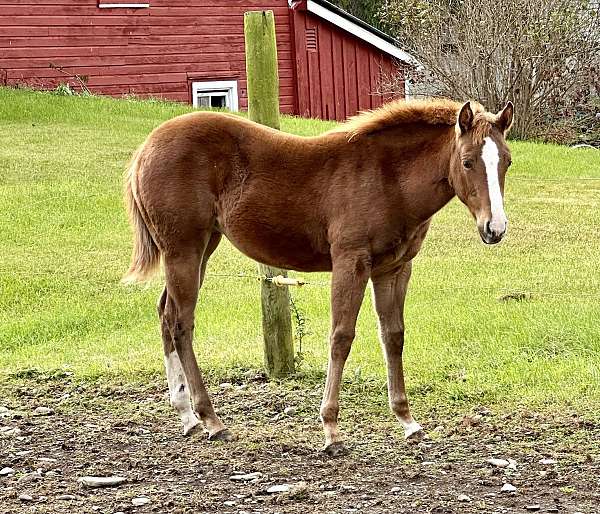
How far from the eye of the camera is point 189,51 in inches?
969

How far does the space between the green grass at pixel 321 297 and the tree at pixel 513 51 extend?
4224mm

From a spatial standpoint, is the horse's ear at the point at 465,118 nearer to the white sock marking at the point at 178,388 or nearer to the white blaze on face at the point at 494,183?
the white blaze on face at the point at 494,183

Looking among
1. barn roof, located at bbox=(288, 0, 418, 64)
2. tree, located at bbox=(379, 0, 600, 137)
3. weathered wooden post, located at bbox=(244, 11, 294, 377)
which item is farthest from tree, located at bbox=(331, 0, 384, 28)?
weathered wooden post, located at bbox=(244, 11, 294, 377)

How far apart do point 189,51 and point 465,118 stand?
65.2 ft

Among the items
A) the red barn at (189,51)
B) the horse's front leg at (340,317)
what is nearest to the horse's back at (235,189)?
the horse's front leg at (340,317)

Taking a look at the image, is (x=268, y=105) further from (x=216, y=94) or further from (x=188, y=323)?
(x=216, y=94)

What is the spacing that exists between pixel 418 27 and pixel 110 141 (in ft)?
28.3

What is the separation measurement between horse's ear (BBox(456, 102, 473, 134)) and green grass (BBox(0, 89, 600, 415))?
2026 millimetres

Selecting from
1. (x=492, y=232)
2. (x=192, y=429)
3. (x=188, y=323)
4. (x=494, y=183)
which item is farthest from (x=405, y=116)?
(x=192, y=429)

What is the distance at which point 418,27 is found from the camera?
76.4 feet

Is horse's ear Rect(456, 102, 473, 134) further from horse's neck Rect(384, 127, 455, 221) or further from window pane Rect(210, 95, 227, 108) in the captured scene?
window pane Rect(210, 95, 227, 108)

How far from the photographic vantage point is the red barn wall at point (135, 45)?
73.7 ft

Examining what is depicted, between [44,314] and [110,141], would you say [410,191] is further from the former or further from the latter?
[110,141]

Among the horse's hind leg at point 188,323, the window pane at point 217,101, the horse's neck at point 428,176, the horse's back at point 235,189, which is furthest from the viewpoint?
the window pane at point 217,101
